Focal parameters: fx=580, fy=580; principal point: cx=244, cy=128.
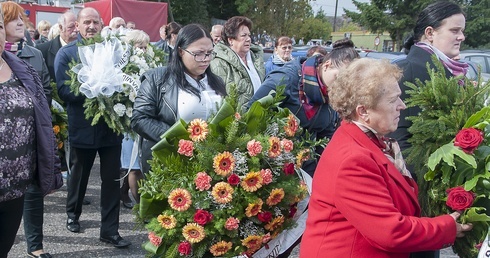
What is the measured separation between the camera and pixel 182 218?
309 centimetres

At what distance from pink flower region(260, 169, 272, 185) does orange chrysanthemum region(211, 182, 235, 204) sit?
199 mm

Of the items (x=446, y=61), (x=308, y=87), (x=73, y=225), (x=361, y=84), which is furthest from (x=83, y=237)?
(x=361, y=84)

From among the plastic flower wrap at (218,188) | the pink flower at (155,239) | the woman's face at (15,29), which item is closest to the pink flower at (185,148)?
the plastic flower wrap at (218,188)

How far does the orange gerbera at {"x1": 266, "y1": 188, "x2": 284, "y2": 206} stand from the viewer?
322cm

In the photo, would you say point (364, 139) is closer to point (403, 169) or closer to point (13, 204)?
point (403, 169)

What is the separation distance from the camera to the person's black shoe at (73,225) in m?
5.38

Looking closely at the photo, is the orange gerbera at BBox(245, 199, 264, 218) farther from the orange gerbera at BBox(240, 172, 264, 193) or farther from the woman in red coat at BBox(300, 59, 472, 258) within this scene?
the woman in red coat at BBox(300, 59, 472, 258)

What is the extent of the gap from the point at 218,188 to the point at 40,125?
44.9 inches

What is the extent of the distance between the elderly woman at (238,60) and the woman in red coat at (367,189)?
2.65 meters

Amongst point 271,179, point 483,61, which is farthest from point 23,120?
point 483,61

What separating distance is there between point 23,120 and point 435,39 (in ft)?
8.22

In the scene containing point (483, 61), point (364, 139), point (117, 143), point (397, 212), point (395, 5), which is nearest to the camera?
point (397, 212)

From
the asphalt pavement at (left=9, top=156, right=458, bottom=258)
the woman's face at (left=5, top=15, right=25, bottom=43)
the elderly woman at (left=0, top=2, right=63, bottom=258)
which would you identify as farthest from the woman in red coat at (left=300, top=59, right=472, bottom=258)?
the woman's face at (left=5, top=15, right=25, bottom=43)

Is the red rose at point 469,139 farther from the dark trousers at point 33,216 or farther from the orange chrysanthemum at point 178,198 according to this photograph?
the dark trousers at point 33,216
